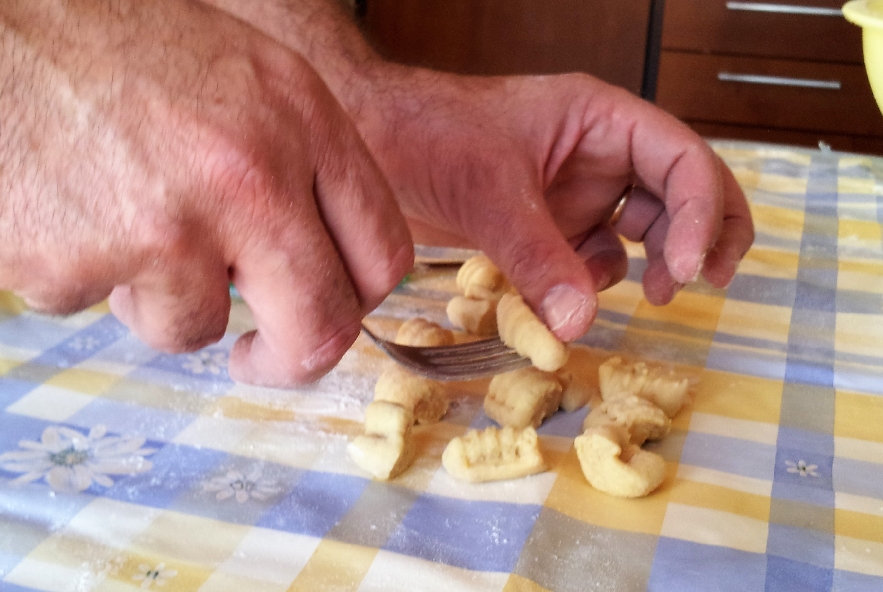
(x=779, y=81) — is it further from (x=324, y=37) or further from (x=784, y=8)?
(x=324, y=37)

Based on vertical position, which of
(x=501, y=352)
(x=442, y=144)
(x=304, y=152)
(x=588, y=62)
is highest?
(x=304, y=152)

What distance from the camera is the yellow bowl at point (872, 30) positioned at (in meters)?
0.95

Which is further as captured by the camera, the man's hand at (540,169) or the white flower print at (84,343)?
the white flower print at (84,343)

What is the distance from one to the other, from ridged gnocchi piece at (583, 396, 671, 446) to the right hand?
36 cm

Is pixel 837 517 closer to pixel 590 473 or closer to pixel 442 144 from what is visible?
pixel 590 473

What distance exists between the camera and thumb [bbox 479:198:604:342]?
0.69 metres

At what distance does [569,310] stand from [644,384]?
0.19 meters

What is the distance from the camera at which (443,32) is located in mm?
3021

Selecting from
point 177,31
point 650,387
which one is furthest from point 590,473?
point 177,31

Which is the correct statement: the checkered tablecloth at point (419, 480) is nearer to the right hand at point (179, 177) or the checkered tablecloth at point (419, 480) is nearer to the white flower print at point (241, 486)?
the white flower print at point (241, 486)

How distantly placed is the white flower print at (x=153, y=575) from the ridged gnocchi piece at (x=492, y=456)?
267 mm

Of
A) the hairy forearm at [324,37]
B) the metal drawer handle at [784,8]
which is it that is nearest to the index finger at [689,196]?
the hairy forearm at [324,37]

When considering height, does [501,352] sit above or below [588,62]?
above

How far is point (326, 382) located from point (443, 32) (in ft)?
7.92
